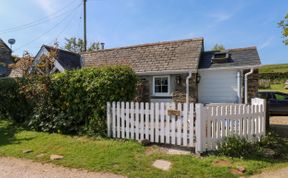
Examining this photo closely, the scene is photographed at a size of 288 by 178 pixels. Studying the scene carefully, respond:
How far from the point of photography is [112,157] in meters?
6.30

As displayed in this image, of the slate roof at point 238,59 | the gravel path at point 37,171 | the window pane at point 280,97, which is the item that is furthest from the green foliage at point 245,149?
the window pane at point 280,97

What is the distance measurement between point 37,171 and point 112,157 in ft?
5.53

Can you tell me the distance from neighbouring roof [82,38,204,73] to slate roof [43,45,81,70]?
75 cm

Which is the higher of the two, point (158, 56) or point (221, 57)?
point (158, 56)

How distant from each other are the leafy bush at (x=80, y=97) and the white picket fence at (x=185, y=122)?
1.45 ft

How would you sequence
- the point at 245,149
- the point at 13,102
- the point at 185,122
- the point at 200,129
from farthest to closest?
the point at 13,102 < the point at 185,122 < the point at 245,149 < the point at 200,129

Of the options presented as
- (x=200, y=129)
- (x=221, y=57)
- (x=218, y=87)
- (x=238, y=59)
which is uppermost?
(x=221, y=57)

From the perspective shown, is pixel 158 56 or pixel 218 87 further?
pixel 158 56

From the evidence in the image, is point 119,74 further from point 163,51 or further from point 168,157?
point 163,51

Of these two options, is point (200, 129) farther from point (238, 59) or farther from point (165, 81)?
point (165, 81)

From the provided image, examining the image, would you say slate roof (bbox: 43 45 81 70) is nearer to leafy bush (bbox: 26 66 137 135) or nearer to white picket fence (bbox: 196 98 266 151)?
leafy bush (bbox: 26 66 137 135)

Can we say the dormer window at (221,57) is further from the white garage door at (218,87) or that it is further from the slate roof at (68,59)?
the slate roof at (68,59)

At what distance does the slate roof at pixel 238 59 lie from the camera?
538 inches

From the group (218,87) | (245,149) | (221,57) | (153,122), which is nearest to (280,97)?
(218,87)
